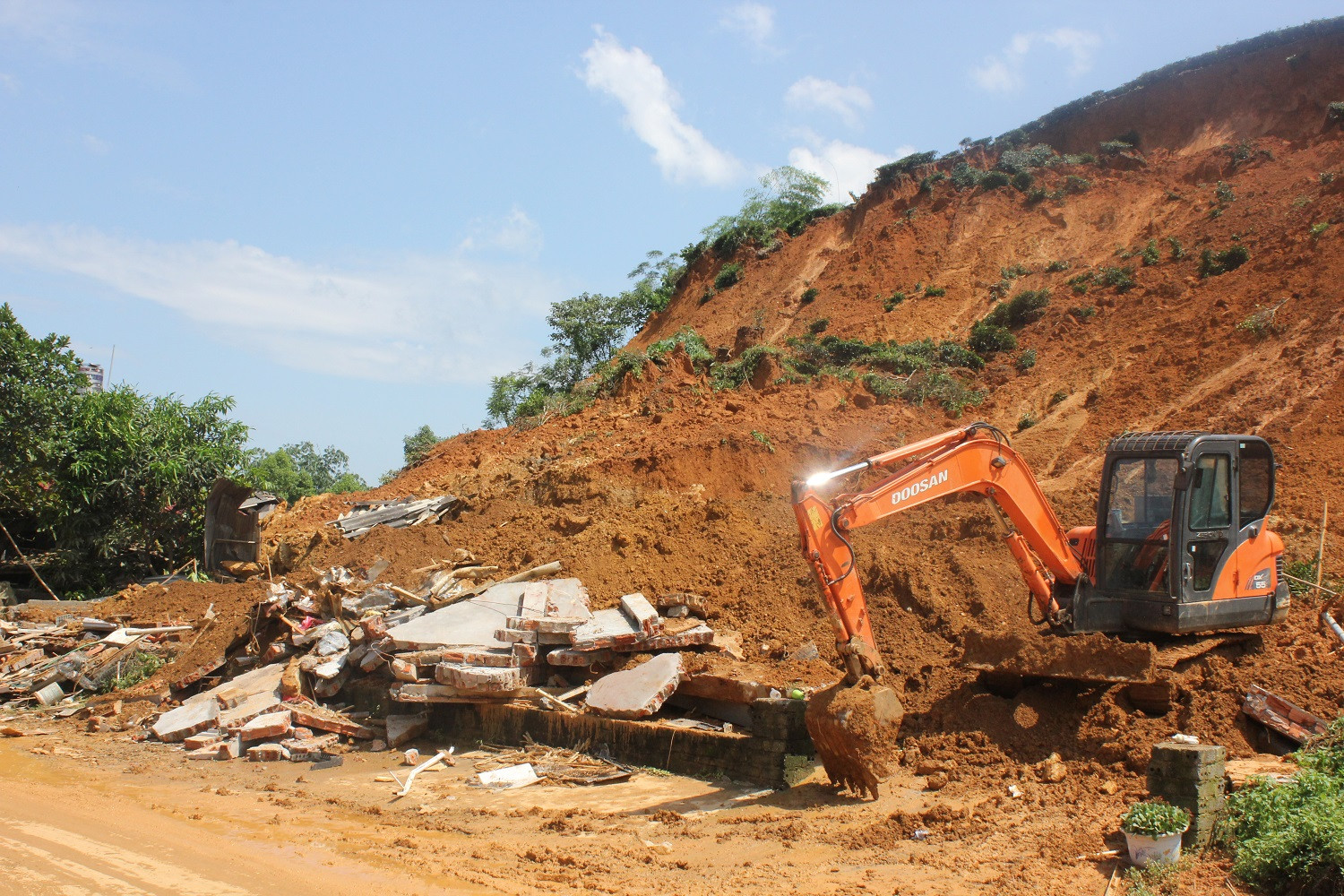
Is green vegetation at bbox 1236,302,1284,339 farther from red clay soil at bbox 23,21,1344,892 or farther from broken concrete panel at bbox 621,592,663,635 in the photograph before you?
broken concrete panel at bbox 621,592,663,635

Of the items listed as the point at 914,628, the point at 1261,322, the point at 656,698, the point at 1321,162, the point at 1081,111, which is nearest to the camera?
the point at 656,698

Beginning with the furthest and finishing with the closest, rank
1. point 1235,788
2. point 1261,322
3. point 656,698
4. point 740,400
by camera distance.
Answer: point 740,400 < point 1261,322 < point 656,698 < point 1235,788

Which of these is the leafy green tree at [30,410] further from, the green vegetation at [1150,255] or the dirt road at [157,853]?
the green vegetation at [1150,255]

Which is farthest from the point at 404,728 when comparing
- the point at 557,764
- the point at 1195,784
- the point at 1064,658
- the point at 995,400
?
the point at 995,400

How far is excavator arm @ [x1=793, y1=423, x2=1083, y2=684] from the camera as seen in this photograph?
22.5 ft

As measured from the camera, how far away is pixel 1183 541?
7.31 meters

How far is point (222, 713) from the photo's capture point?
10.5 meters

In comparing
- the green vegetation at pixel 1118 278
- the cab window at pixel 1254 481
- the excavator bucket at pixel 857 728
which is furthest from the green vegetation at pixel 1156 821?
the green vegetation at pixel 1118 278

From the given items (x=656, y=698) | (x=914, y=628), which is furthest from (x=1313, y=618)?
(x=656, y=698)

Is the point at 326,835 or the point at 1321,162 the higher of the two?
the point at 1321,162

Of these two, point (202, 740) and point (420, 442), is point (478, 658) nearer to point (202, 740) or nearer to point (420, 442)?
point (202, 740)

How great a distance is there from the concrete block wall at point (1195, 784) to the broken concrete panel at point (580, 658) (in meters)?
5.40

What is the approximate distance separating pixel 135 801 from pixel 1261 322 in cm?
1857

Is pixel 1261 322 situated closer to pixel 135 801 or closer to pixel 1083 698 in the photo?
pixel 1083 698
